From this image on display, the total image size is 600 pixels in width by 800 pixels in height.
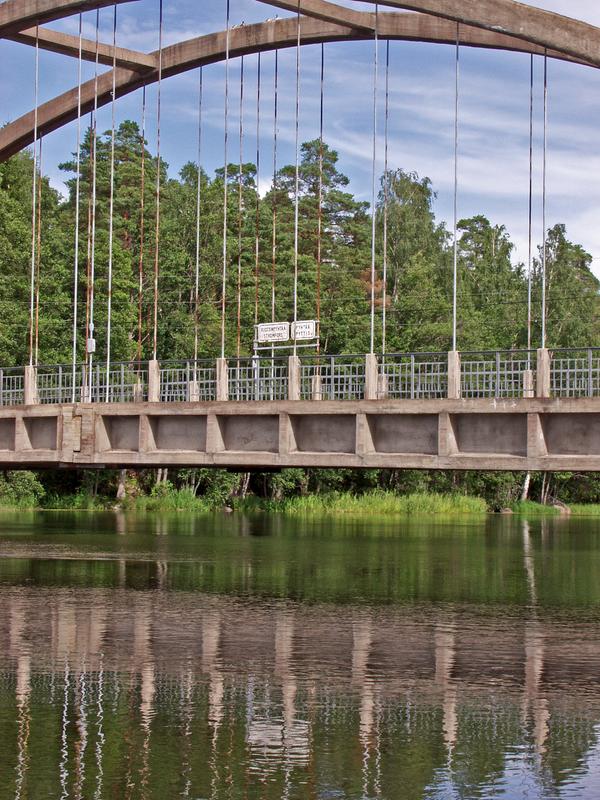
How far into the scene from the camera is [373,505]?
86938 mm

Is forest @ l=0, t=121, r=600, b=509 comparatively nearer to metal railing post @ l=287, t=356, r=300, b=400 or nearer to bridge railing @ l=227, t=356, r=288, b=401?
bridge railing @ l=227, t=356, r=288, b=401

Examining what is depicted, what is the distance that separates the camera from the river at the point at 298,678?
1794cm

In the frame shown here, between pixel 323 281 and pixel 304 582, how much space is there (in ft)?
220

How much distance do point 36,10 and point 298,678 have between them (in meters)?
30.5

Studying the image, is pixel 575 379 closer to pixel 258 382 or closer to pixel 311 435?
pixel 311 435

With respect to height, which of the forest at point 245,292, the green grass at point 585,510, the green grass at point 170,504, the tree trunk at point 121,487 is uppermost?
the forest at point 245,292

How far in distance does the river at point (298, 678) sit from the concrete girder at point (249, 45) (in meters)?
15.1

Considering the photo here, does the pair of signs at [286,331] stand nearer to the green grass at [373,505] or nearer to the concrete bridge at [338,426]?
the concrete bridge at [338,426]

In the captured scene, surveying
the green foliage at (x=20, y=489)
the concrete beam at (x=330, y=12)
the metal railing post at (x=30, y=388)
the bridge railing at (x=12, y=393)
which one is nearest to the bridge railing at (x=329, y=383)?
the metal railing post at (x=30, y=388)

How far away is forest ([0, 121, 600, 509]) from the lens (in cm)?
8838

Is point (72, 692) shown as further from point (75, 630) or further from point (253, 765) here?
point (75, 630)

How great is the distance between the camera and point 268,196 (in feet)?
406

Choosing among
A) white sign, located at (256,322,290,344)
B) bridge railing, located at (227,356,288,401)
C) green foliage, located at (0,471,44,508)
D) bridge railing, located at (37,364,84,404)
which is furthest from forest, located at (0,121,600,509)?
white sign, located at (256,322,290,344)

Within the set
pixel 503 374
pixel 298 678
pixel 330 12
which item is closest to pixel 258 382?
pixel 503 374
